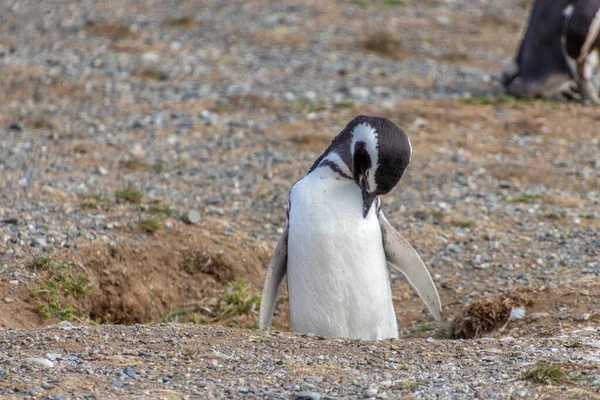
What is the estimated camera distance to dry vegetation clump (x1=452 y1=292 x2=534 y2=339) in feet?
16.2

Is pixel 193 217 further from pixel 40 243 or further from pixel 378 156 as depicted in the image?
pixel 378 156

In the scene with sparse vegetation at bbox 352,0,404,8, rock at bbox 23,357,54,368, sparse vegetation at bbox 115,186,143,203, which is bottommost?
sparse vegetation at bbox 115,186,143,203

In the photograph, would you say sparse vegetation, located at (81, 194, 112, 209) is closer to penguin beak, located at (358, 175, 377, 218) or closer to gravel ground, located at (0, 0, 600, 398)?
gravel ground, located at (0, 0, 600, 398)

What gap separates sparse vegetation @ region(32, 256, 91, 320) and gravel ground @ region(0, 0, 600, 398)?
5cm

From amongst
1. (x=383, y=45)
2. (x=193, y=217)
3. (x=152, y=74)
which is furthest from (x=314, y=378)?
Result: (x=383, y=45)

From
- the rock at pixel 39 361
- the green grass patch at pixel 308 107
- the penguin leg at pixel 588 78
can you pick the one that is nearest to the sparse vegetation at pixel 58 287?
the rock at pixel 39 361

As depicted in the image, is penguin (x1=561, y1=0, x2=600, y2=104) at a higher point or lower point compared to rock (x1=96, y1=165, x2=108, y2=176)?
higher

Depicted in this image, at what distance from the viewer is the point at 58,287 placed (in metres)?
5.02

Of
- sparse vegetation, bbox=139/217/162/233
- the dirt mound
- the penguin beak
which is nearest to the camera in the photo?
the penguin beak

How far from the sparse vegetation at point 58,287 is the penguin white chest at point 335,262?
120cm

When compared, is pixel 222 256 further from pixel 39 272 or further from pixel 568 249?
pixel 568 249

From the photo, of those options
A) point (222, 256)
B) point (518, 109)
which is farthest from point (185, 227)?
point (518, 109)

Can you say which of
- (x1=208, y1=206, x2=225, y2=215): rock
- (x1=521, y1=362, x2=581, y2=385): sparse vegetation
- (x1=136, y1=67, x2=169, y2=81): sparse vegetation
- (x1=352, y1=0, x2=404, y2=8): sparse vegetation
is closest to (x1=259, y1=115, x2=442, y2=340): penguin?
(x1=521, y1=362, x2=581, y2=385): sparse vegetation

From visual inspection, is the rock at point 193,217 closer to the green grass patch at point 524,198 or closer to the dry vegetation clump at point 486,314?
the dry vegetation clump at point 486,314
